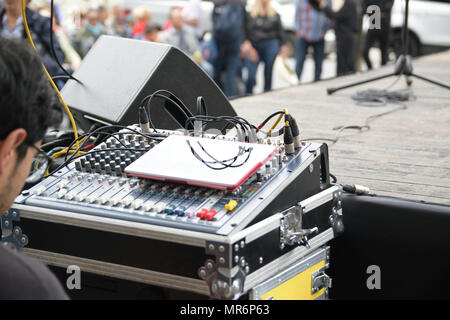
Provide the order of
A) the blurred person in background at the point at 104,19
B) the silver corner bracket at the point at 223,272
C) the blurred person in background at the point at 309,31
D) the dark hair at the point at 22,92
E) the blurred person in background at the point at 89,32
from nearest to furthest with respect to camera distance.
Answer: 1. the dark hair at the point at 22,92
2. the silver corner bracket at the point at 223,272
3. the blurred person in background at the point at 309,31
4. the blurred person in background at the point at 89,32
5. the blurred person in background at the point at 104,19

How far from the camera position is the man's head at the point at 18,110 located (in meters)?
1.10

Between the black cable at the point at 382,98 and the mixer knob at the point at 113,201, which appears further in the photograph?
the black cable at the point at 382,98

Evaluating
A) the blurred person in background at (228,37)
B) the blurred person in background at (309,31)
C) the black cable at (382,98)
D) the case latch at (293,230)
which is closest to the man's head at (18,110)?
the case latch at (293,230)

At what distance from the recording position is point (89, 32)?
6.83 metres

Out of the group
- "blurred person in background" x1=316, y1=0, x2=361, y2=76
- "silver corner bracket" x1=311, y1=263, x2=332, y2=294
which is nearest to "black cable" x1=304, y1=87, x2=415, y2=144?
"silver corner bracket" x1=311, y1=263, x2=332, y2=294

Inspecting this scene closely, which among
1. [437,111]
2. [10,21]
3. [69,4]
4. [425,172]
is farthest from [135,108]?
[69,4]

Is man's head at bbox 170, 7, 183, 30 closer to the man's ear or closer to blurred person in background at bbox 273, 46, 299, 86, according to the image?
blurred person in background at bbox 273, 46, 299, 86

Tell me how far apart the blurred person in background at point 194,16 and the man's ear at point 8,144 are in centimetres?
541

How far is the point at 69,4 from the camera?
9.10m

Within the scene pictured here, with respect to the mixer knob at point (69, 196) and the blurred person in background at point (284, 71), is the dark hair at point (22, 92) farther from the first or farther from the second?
the blurred person in background at point (284, 71)

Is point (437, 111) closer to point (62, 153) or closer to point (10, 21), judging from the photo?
point (62, 153)

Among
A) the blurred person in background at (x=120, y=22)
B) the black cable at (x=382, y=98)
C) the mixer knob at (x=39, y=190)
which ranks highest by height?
the blurred person in background at (x=120, y=22)

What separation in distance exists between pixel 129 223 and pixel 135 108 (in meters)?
0.74

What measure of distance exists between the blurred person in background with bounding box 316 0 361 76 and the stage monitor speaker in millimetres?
4223
